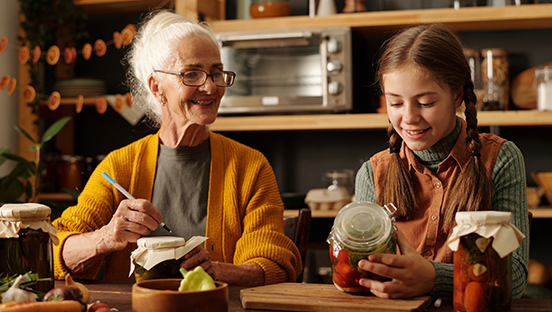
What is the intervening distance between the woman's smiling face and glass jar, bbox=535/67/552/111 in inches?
66.4

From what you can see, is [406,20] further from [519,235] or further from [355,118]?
[519,235]

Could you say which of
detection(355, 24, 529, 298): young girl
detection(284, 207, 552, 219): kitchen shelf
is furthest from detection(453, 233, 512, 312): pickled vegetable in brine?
detection(284, 207, 552, 219): kitchen shelf

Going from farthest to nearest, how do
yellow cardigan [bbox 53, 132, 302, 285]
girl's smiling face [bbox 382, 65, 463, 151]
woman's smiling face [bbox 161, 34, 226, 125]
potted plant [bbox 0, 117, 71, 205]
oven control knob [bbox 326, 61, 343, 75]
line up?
oven control knob [bbox 326, 61, 343, 75]
potted plant [bbox 0, 117, 71, 205]
woman's smiling face [bbox 161, 34, 226, 125]
yellow cardigan [bbox 53, 132, 302, 285]
girl's smiling face [bbox 382, 65, 463, 151]

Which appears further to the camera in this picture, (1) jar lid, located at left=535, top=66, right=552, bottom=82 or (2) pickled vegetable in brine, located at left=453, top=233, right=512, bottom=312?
(1) jar lid, located at left=535, top=66, right=552, bottom=82

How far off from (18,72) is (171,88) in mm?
1992

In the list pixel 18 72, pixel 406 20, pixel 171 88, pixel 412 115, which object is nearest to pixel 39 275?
pixel 171 88

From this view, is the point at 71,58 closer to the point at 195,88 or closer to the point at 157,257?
the point at 195,88

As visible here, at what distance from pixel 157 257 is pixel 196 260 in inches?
5.3

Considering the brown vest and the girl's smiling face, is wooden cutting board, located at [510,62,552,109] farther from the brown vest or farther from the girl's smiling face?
the girl's smiling face

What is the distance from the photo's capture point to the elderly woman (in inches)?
54.4

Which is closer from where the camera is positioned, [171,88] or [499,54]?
[171,88]

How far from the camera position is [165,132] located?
5.27ft

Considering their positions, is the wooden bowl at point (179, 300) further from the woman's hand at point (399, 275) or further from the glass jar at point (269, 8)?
the glass jar at point (269, 8)

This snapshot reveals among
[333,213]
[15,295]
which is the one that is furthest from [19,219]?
[333,213]
